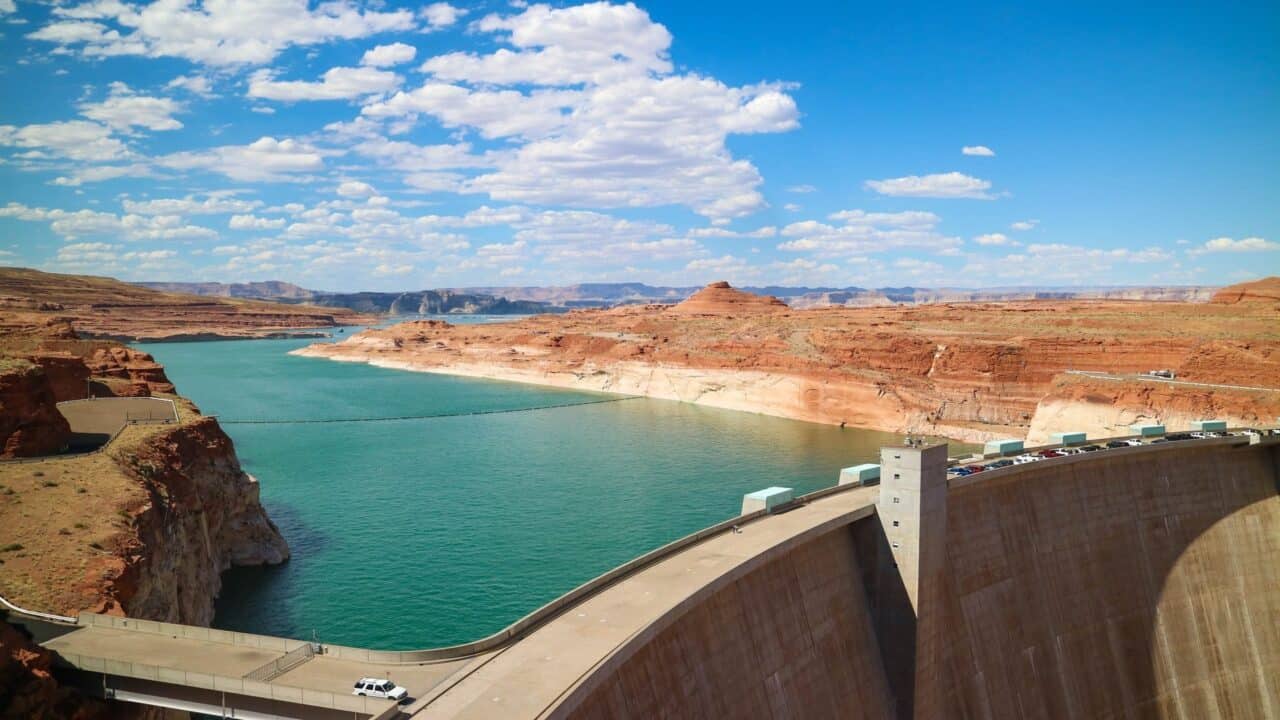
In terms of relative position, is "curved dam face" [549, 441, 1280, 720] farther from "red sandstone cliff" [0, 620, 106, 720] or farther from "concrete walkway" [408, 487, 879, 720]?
"red sandstone cliff" [0, 620, 106, 720]

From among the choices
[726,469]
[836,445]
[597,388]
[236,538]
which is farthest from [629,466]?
[597,388]

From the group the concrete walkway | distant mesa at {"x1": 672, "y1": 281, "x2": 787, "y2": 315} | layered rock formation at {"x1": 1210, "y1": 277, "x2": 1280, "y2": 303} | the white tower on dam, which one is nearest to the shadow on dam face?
the white tower on dam

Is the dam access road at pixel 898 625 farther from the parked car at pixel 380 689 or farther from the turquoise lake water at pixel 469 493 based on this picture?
the turquoise lake water at pixel 469 493

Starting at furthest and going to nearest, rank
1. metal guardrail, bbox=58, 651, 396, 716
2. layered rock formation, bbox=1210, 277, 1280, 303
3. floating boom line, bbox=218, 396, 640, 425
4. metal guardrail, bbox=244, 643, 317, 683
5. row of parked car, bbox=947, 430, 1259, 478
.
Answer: layered rock formation, bbox=1210, 277, 1280, 303
floating boom line, bbox=218, 396, 640, 425
row of parked car, bbox=947, 430, 1259, 478
metal guardrail, bbox=244, 643, 317, 683
metal guardrail, bbox=58, 651, 396, 716

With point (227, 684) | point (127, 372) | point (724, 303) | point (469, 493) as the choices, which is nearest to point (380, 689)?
point (227, 684)

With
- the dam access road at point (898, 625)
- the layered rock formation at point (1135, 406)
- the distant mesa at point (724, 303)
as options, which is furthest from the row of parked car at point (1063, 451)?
the distant mesa at point (724, 303)

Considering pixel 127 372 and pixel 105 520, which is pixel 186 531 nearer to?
pixel 105 520

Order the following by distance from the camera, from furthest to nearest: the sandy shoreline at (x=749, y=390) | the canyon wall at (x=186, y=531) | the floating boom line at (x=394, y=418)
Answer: the floating boom line at (x=394, y=418), the sandy shoreline at (x=749, y=390), the canyon wall at (x=186, y=531)
